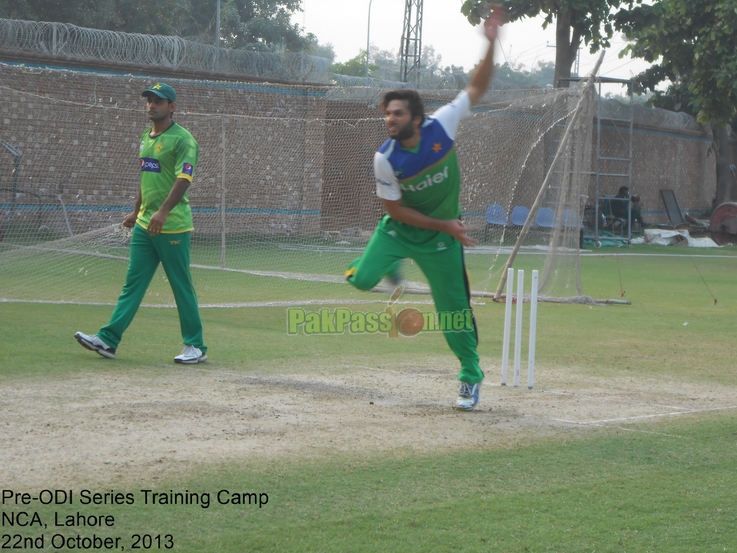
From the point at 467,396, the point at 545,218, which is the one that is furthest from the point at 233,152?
the point at 467,396

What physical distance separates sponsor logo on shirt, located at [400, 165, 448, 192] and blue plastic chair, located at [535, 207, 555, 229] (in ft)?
28.5

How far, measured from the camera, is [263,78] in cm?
2584

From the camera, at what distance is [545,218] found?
14.9 meters

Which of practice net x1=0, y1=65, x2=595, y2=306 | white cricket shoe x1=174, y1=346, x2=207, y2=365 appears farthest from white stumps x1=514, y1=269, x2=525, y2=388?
practice net x1=0, y1=65, x2=595, y2=306

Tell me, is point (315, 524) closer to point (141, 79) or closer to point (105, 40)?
point (141, 79)

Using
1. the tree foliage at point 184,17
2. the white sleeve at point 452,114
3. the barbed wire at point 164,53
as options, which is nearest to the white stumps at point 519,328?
the white sleeve at point 452,114

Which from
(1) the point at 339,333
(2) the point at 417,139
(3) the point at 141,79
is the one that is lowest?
(1) the point at 339,333

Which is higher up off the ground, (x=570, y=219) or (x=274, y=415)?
(x=570, y=219)

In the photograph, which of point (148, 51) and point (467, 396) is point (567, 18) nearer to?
point (148, 51)

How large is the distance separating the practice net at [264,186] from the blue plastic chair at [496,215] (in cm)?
2

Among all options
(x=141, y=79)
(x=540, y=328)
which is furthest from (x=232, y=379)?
(x=141, y=79)

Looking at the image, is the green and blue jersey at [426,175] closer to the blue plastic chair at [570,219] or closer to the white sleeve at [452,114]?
the white sleeve at [452,114]

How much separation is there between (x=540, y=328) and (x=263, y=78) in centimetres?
1627

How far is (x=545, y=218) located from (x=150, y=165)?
8154mm
